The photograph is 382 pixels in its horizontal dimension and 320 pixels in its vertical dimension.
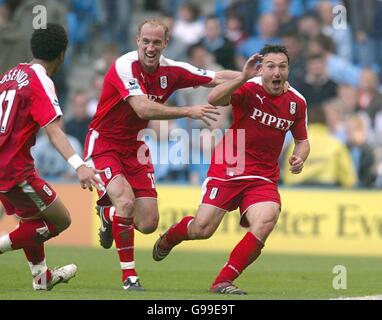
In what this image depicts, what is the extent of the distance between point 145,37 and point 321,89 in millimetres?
8158

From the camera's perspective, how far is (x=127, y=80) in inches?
397

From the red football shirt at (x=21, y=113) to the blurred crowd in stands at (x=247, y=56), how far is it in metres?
6.95

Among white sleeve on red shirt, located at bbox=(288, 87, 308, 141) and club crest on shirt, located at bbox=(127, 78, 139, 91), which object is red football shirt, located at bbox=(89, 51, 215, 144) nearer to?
club crest on shirt, located at bbox=(127, 78, 139, 91)

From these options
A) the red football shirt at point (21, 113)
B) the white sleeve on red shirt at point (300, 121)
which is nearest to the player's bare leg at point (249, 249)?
the white sleeve on red shirt at point (300, 121)

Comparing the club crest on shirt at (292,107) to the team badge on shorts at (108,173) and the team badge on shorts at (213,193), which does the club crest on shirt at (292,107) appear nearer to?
the team badge on shorts at (213,193)

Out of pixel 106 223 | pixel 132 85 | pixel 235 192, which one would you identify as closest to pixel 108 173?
pixel 106 223

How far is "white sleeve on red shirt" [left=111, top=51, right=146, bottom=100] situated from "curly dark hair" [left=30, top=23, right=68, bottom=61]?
30.5 inches

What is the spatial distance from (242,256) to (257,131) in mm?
1258

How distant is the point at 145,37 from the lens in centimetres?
1004

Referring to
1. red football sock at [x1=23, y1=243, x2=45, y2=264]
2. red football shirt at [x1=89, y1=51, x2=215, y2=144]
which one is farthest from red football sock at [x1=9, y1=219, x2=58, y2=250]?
red football shirt at [x1=89, y1=51, x2=215, y2=144]

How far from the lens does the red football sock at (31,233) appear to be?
9.70 m

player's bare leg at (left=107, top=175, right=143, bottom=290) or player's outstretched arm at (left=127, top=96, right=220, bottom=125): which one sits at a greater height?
player's outstretched arm at (left=127, top=96, right=220, bottom=125)

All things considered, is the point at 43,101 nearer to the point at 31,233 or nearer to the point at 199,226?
the point at 31,233

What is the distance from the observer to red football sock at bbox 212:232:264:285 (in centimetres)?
980
